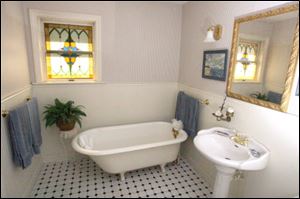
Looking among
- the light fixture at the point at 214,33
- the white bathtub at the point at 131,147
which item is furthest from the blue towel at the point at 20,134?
the light fixture at the point at 214,33

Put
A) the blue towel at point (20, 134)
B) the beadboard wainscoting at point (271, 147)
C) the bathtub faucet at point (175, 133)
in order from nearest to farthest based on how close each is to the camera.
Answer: the beadboard wainscoting at point (271, 147) < the blue towel at point (20, 134) < the bathtub faucet at point (175, 133)

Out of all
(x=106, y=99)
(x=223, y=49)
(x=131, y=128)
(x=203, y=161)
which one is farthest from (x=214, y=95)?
(x=106, y=99)

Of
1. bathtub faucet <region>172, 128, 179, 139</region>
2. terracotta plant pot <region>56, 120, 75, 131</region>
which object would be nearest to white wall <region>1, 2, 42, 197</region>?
terracotta plant pot <region>56, 120, 75, 131</region>

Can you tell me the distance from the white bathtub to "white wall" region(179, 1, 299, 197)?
1.30ft

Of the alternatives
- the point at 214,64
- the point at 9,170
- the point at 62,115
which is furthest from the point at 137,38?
the point at 9,170

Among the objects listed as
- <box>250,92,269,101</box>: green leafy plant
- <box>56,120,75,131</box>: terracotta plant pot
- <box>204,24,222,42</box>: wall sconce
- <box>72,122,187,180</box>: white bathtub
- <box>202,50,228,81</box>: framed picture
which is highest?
<box>204,24,222,42</box>: wall sconce

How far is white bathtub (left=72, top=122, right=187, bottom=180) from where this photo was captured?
1.84m

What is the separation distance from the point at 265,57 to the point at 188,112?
41.6 inches

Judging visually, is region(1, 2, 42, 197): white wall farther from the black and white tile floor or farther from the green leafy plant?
the green leafy plant

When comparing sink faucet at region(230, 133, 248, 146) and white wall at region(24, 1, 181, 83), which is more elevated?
white wall at region(24, 1, 181, 83)

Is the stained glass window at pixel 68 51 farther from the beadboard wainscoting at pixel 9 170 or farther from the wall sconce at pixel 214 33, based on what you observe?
the wall sconce at pixel 214 33

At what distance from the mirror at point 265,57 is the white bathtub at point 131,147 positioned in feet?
3.11

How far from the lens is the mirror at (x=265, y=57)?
1.13 meters

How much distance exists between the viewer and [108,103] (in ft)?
7.55
